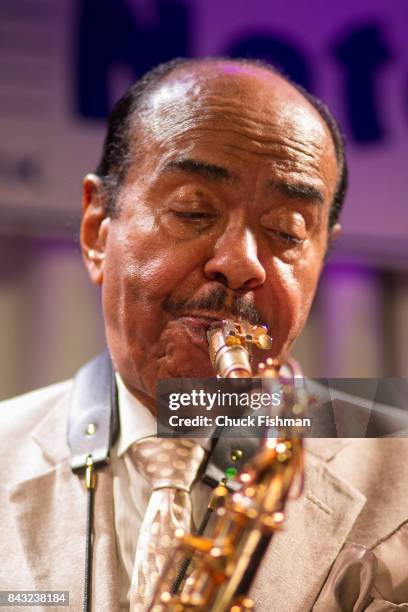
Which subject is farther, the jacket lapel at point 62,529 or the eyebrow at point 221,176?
the eyebrow at point 221,176

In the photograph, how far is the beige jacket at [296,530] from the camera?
1489mm

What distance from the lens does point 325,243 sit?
6.32 ft

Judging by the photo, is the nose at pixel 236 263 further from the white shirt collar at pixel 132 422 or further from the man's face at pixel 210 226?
the white shirt collar at pixel 132 422

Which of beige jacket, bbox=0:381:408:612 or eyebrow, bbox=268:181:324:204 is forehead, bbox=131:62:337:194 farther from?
beige jacket, bbox=0:381:408:612

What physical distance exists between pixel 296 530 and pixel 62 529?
49 cm

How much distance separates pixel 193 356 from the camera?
159 centimetres

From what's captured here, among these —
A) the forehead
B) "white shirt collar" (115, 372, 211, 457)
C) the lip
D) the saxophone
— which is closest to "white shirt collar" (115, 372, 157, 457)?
"white shirt collar" (115, 372, 211, 457)

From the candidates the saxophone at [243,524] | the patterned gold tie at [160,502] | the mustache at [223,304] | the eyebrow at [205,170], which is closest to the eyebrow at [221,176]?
the eyebrow at [205,170]

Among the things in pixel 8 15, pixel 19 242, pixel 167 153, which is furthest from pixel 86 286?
pixel 167 153

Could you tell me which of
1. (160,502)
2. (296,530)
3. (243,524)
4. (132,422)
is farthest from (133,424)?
(243,524)

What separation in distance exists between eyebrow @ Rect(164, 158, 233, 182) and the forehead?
3 cm

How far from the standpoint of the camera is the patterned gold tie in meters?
1.47

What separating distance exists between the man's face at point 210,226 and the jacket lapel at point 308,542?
1.00ft

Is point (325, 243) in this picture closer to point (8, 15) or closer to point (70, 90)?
point (70, 90)
